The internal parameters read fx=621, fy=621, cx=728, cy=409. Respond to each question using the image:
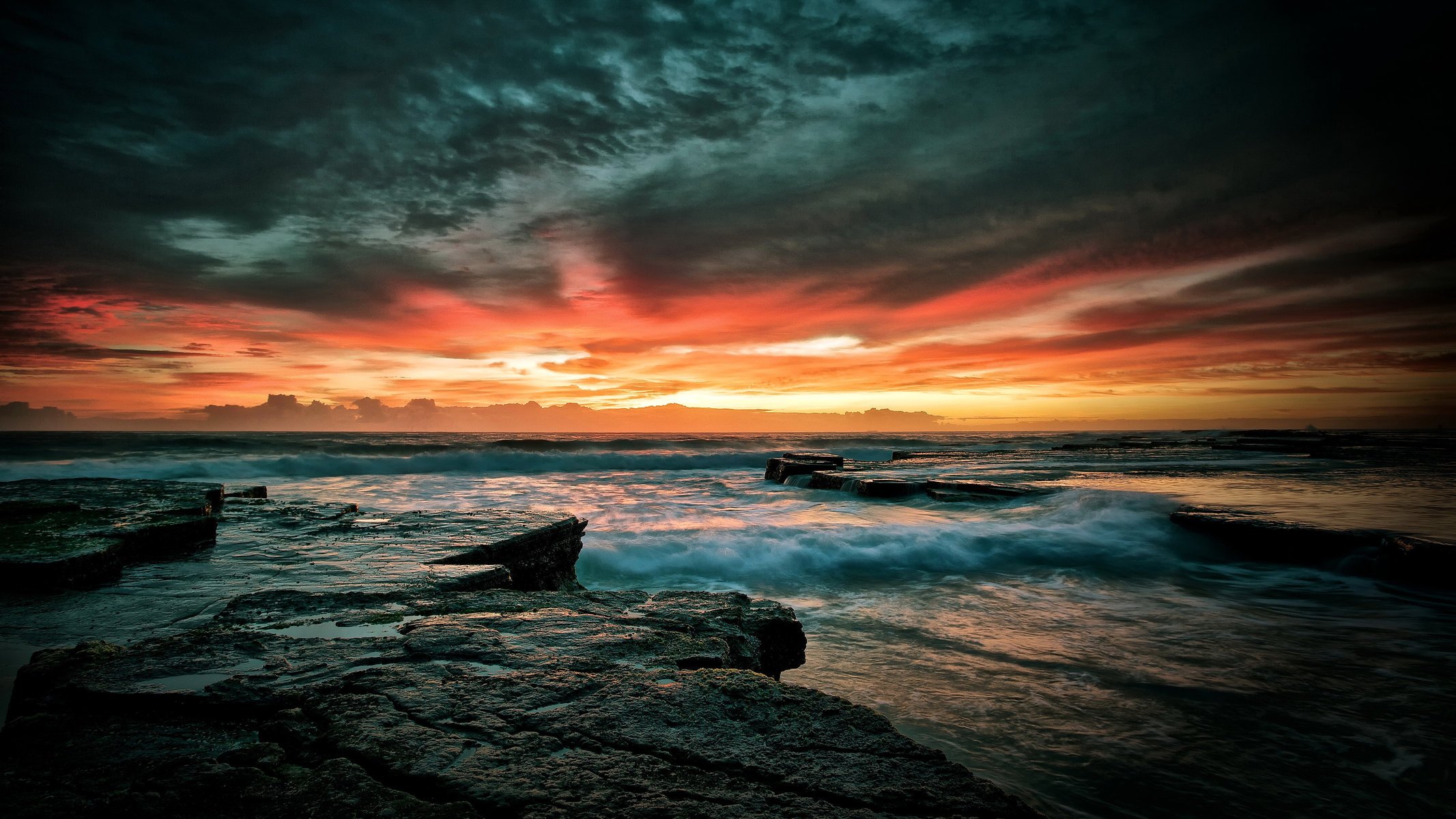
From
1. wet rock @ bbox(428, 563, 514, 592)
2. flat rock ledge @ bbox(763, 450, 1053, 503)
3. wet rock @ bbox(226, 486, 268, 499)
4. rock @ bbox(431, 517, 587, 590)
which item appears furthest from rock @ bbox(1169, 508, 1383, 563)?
wet rock @ bbox(226, 486, 268, 499)

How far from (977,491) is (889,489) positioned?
199 centimetres

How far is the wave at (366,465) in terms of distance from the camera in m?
21.9

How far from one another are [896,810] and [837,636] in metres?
3.94

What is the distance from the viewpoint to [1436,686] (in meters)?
4.09

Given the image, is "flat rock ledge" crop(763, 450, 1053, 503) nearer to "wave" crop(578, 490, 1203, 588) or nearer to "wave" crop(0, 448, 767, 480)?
"wave" crop(578, 490, 1203, 588)

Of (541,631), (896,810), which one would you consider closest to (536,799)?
(896,810)

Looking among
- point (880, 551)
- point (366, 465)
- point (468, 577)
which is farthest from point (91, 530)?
point (366, 465)

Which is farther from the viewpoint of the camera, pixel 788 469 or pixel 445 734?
pixel 788 469

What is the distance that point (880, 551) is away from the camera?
867 centimetres

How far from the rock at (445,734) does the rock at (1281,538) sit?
8472 mm

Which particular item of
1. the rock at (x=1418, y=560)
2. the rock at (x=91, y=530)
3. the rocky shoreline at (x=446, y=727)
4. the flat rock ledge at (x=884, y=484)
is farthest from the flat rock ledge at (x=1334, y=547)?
the rock at (x=91, y=530)

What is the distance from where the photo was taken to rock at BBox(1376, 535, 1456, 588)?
635cm

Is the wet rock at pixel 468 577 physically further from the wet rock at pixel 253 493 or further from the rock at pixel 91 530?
the wet rock at pixel 253 493

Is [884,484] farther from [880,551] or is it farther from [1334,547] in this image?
[1334,547]
